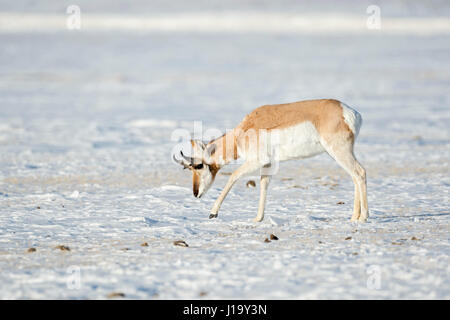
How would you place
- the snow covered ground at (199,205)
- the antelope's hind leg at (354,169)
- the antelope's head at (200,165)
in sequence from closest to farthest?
the snow covered ground at (199,205)
the antelope's hind leg at (354,169)
the antelope's head at (200,165)

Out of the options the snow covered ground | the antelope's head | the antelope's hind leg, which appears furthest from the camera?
the antelope's head

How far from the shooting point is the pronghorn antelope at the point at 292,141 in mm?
9172

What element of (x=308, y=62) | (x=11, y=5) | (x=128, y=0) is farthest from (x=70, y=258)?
(x=128, y=0)

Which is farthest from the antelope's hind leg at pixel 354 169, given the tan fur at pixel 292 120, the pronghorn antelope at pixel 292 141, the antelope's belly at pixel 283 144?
the antelope's belly at pixel 283 144

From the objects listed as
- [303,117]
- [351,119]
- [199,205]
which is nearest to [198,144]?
[199,205]

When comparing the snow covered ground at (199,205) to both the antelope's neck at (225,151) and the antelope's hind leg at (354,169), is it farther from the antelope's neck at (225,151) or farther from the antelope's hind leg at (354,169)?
the antelope's neck at (225,151)

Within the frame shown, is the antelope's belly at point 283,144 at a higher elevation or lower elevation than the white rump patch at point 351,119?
lower

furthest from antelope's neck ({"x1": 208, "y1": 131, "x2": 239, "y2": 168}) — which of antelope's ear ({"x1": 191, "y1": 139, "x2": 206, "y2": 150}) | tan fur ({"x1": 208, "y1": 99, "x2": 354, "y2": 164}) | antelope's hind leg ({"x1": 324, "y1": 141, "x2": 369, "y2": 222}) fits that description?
antelope's hind leg ({"x1": 324, "y1": 141, "x2": 369, "y2": 222})

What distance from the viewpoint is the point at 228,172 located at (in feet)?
45.4

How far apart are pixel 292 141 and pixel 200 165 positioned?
4.55ft

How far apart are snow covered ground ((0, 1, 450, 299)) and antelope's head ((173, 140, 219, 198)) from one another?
0.45 m

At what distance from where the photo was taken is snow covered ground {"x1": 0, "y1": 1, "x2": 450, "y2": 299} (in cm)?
677

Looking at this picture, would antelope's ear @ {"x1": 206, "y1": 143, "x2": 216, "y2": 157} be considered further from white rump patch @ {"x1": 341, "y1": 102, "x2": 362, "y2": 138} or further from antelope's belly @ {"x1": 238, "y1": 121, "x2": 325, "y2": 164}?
white rump patch @ {"x1": 341, "y1": 102, "x2": 362, "y2": 138}

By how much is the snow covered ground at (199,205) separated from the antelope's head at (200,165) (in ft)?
1.47
